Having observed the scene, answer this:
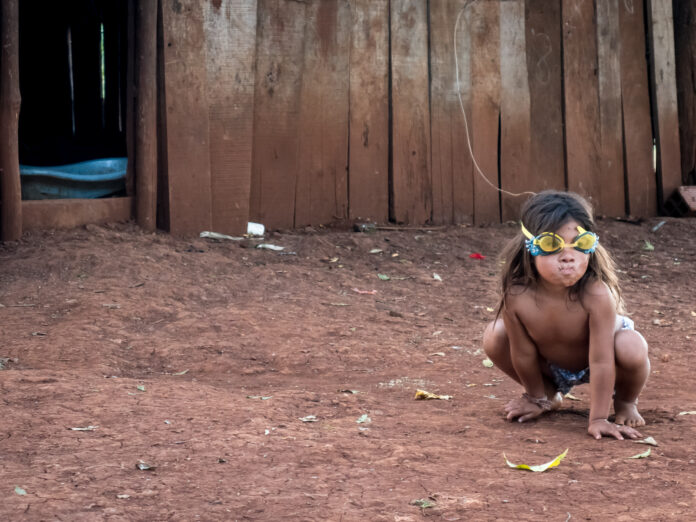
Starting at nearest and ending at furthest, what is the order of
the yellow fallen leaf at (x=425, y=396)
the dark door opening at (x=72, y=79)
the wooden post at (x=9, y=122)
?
the yellow fallen leaf at (x=425, y=396), the wooden post at (x=9, y=122), the dark door opening at (x=72, y=79)

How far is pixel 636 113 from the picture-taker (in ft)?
25.6

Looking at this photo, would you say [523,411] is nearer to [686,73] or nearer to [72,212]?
[72,212]

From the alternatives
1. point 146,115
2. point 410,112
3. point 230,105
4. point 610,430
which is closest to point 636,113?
point 410,112

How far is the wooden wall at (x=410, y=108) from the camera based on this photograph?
21.0 feet

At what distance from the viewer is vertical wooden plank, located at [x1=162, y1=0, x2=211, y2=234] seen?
20.4 feet

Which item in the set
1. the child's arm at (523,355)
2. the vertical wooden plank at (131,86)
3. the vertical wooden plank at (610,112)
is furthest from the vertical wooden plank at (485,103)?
the child's arm at (523,355)

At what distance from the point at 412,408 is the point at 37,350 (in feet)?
6.20

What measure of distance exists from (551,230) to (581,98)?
5.08 m

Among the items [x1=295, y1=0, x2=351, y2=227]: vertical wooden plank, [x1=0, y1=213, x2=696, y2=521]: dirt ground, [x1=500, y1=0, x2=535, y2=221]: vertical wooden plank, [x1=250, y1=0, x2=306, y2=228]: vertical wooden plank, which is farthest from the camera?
[x1=500, y1=0, x2=535, y2=221]: vertical wooden plank

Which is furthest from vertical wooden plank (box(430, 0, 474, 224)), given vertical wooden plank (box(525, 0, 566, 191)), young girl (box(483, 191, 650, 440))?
young girl (box(483, 191, 650, 440))

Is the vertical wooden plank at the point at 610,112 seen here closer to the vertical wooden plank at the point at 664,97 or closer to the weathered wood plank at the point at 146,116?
the vertical wooden plank at the point at 664,97

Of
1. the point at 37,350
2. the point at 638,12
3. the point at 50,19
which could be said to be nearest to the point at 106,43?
the point at 50,19

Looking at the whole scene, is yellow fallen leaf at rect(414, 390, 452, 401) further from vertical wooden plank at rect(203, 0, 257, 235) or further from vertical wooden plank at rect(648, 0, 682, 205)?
vertical wooden plank at rect(648, 0, 682, 205)

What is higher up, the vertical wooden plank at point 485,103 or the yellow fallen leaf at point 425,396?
the vertical wooden plank at point 485,103
